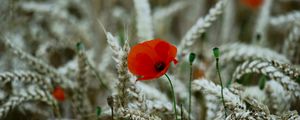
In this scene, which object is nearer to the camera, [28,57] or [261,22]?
[28,57]

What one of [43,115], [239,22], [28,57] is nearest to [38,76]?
[28,57]

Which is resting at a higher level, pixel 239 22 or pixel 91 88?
pixel 239 22

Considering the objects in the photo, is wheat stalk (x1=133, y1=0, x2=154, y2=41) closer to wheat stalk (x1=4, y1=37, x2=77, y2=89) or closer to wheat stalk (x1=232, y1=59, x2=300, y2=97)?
wheat stalk (x1=4, y1=37, x2=77, y2=89)

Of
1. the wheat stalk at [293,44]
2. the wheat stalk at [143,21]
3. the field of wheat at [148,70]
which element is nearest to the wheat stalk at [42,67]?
the field of wheat at [148,70]

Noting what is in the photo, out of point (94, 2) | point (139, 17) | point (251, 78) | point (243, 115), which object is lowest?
point (243, 115)

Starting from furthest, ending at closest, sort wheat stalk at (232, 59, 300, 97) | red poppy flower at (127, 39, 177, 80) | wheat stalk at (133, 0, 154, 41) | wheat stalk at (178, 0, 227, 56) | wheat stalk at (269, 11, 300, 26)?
wheat stalk at (269, 11, 300, 26), wheat stalk at (133, 0, 154, 41), wheat stalk at (178, 0, 227, 56), wheat stalk at (232, 59, 300, 97), red poppy flower at (127, 39, 177, 80)

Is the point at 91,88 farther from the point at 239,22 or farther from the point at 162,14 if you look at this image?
the point at 239,22

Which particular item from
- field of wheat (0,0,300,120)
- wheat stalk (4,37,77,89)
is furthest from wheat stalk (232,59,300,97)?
wheat stalk (4,37,77,89)
